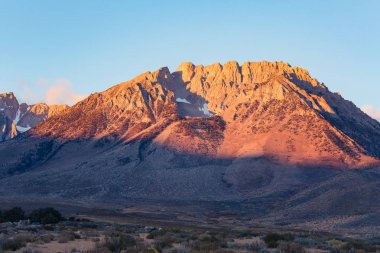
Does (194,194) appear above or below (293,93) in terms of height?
below

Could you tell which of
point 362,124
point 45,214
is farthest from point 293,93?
point 45,214

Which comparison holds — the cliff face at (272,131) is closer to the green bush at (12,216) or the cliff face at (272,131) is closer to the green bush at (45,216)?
the green bush at (45,216)

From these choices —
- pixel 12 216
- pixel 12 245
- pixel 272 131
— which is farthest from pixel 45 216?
pixel 272 131

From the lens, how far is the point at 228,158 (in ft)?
506

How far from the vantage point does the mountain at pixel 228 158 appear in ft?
404

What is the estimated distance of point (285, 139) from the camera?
157000 millimetres

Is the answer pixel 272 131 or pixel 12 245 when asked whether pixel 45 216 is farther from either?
pixel 272 131

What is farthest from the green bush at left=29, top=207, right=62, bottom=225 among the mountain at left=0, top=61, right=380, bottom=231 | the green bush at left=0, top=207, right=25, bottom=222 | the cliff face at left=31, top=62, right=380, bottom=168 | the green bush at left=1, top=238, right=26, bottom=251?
the cliff face at left=31, top=62, right=380, bottom=168

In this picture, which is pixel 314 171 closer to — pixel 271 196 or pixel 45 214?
pixel 271 196

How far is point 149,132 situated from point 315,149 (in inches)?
2288

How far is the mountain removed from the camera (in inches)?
4843

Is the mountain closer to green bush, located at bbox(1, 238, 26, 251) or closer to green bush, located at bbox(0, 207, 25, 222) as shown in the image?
green bush, located at bbox(0, 207, 25, 222)

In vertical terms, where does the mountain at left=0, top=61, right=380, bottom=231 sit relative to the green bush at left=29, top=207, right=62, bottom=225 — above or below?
above

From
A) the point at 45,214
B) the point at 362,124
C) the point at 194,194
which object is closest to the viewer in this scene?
the point at 45,214
